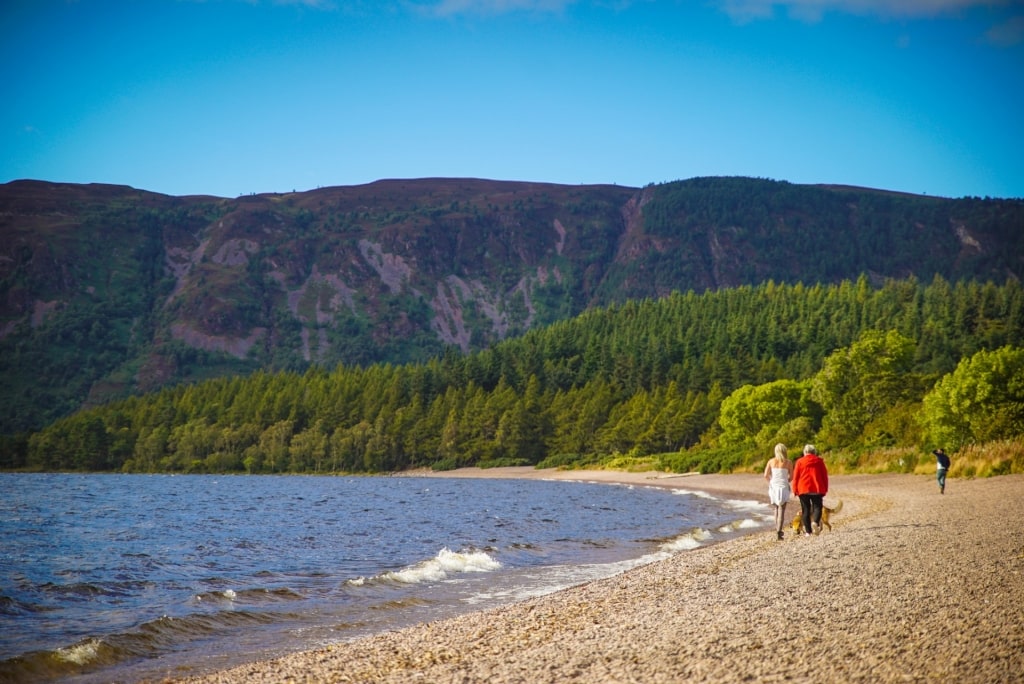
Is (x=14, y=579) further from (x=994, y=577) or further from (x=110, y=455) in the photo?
(x=110, y=455)

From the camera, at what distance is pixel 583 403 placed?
157125 millimetres

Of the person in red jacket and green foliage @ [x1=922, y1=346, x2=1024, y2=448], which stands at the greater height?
green foliage @ [x1=922, y1=346, x2=1024, y2=448]

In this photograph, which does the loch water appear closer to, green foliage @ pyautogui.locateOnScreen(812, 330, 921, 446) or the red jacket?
the red jacket

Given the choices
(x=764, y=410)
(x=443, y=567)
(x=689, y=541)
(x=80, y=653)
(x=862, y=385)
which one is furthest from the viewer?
(x=764, y=410)

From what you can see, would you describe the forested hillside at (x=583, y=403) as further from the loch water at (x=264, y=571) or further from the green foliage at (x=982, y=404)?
the loch water at (x=264, y=571)

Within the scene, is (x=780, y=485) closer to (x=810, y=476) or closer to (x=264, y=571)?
(x=810, y=476)

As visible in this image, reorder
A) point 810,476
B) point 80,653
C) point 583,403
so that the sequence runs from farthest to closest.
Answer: point 583,403, point 810,476, point 80,653

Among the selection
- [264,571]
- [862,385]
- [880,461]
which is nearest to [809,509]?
[264,571]

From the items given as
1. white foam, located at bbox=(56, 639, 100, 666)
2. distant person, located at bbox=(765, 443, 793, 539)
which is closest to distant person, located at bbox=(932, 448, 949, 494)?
distant person, located at bbox=(765, 443, 793, 539)

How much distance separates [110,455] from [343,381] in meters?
51.1

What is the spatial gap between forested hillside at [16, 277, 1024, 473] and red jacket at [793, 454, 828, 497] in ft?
227

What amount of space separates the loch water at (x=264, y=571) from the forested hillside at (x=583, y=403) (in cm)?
5944

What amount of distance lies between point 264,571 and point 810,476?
658 inches

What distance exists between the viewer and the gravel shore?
9.97m
